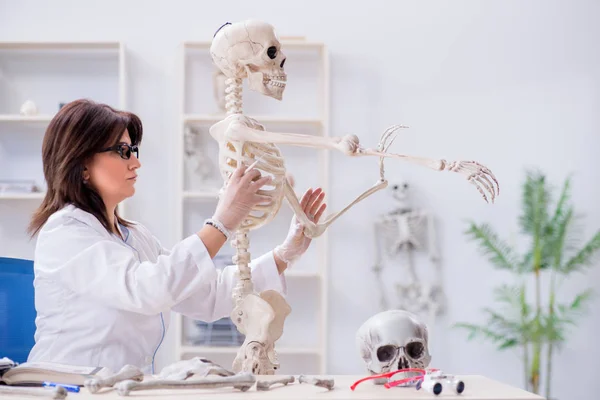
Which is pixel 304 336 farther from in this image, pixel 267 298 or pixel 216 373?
pixel 216 373

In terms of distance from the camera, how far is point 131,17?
4312mm

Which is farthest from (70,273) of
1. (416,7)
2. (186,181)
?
(416,7)

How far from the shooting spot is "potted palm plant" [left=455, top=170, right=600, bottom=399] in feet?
13.2

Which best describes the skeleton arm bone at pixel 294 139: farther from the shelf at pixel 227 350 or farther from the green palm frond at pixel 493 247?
the green palm frond at pixel 493 247

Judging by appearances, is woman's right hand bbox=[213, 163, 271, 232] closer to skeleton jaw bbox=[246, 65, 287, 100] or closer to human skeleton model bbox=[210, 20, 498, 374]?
human skeleton model bbox=[210, 20, 498, 374]

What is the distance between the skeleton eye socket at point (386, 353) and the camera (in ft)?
5.10

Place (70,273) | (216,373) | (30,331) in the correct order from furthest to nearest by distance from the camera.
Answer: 1. (30,331)
2. (70,273)
3. (216,373)

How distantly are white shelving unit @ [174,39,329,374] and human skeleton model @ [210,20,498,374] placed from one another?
207 centimetres

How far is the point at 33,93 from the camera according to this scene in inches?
167

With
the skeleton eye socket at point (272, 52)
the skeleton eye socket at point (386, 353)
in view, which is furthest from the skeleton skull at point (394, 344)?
the skeleton eye socket at point (272, 52)

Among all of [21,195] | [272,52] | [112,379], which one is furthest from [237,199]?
[21,195]

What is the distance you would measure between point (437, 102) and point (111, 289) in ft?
9.85

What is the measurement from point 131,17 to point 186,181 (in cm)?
100

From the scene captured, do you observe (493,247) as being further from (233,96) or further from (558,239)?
(233,96)
